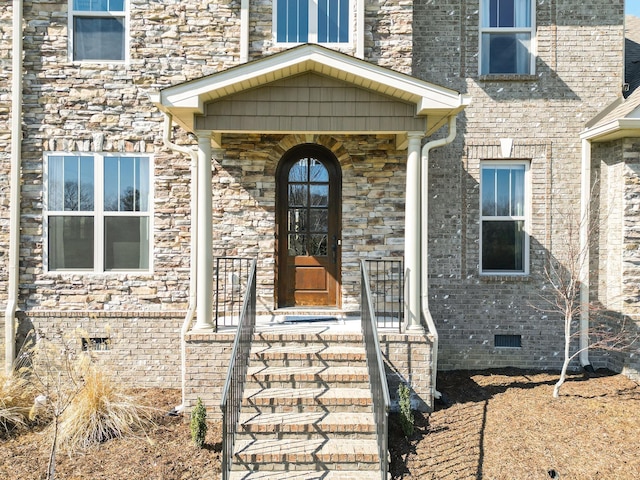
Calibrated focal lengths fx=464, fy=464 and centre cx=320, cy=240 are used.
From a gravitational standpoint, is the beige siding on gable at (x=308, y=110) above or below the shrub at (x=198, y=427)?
above

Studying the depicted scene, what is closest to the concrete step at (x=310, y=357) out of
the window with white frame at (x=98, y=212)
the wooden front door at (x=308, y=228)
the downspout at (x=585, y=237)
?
the wooden front door at (x=308, y=228)

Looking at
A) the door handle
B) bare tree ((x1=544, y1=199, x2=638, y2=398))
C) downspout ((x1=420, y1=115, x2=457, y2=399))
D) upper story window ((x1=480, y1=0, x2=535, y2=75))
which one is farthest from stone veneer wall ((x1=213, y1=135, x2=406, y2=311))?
bare tree ((x1=544, y1=199, x2=638, y2=398))

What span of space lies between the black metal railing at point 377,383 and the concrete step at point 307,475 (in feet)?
0.69

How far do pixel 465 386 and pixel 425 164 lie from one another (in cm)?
317

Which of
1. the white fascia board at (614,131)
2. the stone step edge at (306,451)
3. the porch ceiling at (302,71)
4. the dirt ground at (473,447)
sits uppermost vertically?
the porch ceiling at (302,71)

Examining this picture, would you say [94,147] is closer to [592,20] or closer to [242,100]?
[242,100]

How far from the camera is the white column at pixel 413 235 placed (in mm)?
5688

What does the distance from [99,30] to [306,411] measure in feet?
20.2

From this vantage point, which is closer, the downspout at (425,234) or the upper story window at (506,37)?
the downspout at (425,234)

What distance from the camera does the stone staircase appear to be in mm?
4438

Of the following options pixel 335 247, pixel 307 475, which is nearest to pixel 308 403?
pixel 307 475

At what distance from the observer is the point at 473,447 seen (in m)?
4.77

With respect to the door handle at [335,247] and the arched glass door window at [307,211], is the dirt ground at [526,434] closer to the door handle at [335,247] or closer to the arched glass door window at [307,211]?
the door handle at [335,247]

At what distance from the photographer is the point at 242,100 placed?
5.55 metres
